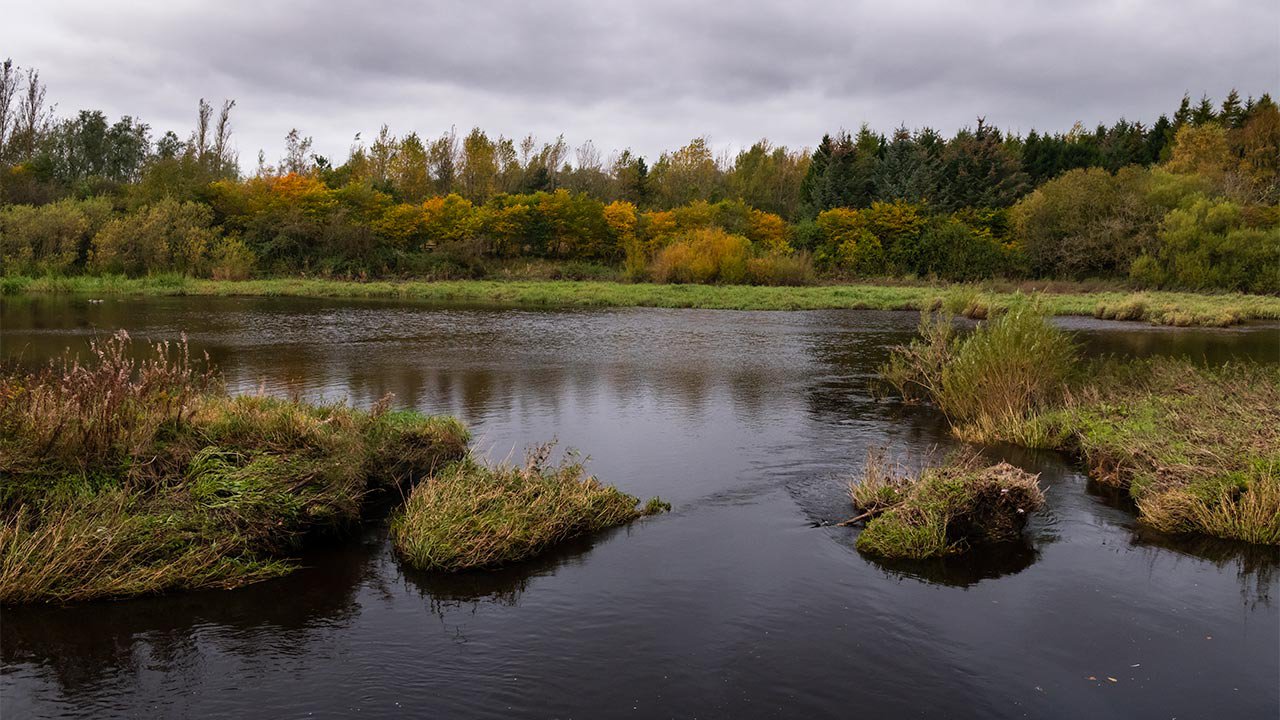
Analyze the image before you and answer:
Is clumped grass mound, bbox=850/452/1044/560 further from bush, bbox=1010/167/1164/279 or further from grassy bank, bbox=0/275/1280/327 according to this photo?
bush, bbox=1010/167/1164/279

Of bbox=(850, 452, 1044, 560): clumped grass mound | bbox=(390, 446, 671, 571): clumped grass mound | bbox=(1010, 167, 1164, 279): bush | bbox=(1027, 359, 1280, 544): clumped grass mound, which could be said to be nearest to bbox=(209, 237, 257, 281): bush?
bbox=(390, 446, 671, 571): clumped grass mound

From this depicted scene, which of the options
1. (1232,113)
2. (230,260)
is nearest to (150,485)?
(230,260)

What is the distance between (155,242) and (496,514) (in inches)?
2101

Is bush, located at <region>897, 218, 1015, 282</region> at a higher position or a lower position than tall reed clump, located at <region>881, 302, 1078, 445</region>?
higher

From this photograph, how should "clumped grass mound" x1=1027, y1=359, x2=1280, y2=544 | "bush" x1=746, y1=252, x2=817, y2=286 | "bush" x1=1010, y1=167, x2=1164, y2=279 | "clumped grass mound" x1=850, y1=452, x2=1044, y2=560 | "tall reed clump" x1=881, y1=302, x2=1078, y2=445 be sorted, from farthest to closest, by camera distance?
"bush" x1=746, y1=252, x2=817, y2=286
"bush" x1=1010, y1=167, x2=1164, y2=279
"tall reed clump" x1=881, y1=302, x2=1078, y2=445
"clumped grass mound" x1=1027, y1=359, x2=1280, y2=544
"clumped grass mound" x1=850, y1=452, x2=1044, y2=560

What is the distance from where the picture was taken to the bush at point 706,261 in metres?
57.1

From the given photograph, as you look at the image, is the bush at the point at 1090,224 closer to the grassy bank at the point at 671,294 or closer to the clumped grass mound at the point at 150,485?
the grassy bank at the point at 671,294

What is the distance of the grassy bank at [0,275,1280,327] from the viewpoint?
42719 mm

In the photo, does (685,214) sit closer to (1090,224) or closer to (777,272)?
(777,272)

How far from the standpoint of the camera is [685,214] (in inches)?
2714

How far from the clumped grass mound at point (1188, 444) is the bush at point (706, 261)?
40.7 m

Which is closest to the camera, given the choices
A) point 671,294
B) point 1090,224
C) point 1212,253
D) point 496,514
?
point 496,514

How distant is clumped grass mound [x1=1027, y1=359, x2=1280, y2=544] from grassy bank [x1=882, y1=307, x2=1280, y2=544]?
0.02 meters

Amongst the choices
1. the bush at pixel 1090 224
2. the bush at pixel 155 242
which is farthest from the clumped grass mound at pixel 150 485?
the bush at pixel 1090 224
